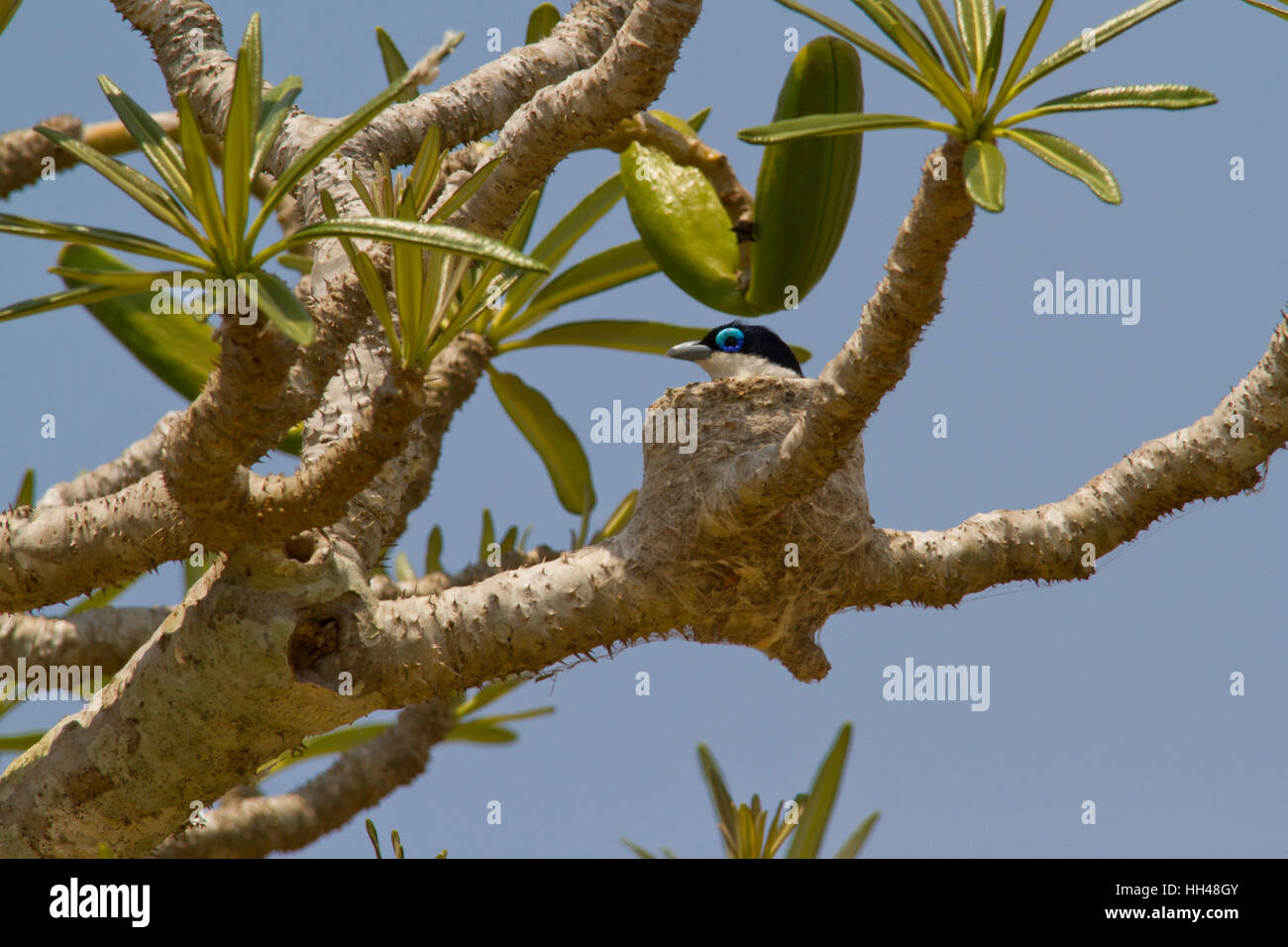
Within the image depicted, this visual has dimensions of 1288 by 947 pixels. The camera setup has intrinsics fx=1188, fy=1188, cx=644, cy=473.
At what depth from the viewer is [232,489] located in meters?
2.21

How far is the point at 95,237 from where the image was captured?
6.08 ft

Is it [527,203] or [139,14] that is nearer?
[527,203]

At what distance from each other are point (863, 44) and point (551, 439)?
10.1 feet

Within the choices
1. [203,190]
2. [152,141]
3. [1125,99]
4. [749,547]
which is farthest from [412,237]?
[749,547]

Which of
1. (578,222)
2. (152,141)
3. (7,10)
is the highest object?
(578,222)

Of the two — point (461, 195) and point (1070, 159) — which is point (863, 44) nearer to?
point (1070, 159)

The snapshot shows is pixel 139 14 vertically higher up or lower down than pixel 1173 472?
higher up

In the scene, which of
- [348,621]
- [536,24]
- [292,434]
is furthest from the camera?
[536,24]

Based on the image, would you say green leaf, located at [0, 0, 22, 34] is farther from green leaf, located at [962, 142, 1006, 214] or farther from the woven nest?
green leaf, located at [962, 142, 1006, 214]

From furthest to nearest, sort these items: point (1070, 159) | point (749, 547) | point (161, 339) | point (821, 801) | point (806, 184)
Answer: point (161, 339)
point (821, 801)
point (806, 184)
point (749, 547)
point (1070, 159)

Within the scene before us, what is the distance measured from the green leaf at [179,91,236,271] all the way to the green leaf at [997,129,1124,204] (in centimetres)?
119

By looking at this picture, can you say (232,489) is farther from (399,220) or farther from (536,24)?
(536,24)
